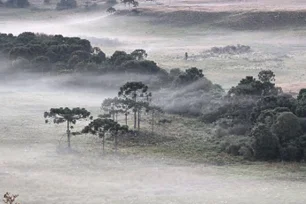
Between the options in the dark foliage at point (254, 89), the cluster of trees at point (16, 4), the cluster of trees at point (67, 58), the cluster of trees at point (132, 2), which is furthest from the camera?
the cluster of trees at point (16, 4)

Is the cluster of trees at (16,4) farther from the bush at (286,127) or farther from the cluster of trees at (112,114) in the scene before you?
the bush at (286,127)

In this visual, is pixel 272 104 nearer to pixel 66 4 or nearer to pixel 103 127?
pixel 103 127

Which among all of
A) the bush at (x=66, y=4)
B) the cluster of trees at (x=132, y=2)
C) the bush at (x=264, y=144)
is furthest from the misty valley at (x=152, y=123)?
the bush at (x=66, y=4)

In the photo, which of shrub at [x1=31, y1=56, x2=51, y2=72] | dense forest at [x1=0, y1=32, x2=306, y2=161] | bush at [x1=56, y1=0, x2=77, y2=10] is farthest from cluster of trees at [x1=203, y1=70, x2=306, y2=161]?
bush at [x1=56, y1=0, x2=77, y2=10]

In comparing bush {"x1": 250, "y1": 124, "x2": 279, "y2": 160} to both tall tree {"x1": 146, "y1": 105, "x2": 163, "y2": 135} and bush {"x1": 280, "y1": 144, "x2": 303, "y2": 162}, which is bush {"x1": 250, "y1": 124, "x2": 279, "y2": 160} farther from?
tall tree {"x1": 146, "y1": 105, "x2": 163, "y2": 135}

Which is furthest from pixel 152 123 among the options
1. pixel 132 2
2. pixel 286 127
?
pixel 132 2

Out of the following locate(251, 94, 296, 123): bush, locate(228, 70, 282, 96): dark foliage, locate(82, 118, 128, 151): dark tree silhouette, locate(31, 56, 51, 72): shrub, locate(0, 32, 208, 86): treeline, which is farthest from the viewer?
locate(31, 56, 51, 72): shrub

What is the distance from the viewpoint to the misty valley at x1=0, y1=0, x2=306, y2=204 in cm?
2777

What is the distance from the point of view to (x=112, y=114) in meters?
40.8

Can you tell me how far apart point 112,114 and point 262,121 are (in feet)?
32.0

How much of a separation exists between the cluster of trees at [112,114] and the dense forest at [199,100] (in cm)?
6

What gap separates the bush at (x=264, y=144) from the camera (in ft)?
107

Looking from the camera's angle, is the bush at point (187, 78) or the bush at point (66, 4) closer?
the bush at point (187, 78)

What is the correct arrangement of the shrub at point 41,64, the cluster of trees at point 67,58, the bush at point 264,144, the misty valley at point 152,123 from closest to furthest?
the misty valley at point 152,123 < the bush at point 264,144 < the cluster of trees at point 67,58 < the shrub at point 41,64
